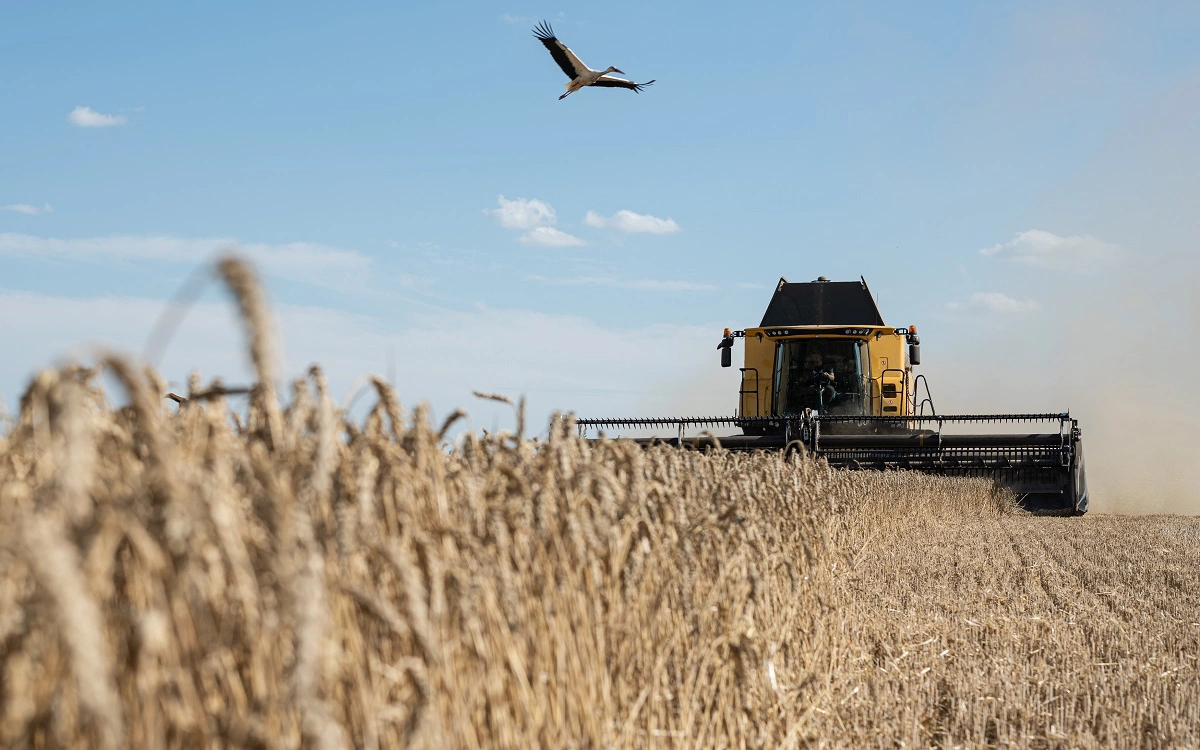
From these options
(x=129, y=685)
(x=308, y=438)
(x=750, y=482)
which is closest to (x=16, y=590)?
(x=129, y=685)

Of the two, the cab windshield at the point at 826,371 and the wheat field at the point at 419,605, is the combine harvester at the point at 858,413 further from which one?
the wheat field at the point at 419,605

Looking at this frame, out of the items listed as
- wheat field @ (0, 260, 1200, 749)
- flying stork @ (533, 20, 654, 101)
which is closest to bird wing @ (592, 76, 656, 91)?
flying stork @ (533, 20, 654, 101)

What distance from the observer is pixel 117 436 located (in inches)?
78.6

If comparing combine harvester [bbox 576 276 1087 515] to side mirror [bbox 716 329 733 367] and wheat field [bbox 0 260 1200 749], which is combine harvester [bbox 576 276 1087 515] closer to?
side mirror [bbox 716 329 733 367]

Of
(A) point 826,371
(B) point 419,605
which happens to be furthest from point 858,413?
(B) point 419,605

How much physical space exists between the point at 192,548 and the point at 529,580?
1.32m

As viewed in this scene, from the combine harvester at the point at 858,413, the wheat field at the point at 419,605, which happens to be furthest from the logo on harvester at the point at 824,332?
the wheat field at the point at 419,605

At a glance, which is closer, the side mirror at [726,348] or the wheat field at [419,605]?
the wheat field at [419,605]

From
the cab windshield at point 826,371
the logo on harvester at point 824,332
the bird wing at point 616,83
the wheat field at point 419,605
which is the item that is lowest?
the wheat field at point 419,605

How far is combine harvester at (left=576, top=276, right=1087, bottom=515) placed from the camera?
1538 cm

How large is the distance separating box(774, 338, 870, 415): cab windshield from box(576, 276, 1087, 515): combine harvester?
0.05 ft

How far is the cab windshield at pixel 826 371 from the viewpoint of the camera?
53.4 ft

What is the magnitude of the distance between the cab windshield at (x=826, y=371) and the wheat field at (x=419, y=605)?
10.2 m

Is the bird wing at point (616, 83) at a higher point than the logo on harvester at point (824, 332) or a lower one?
higher
